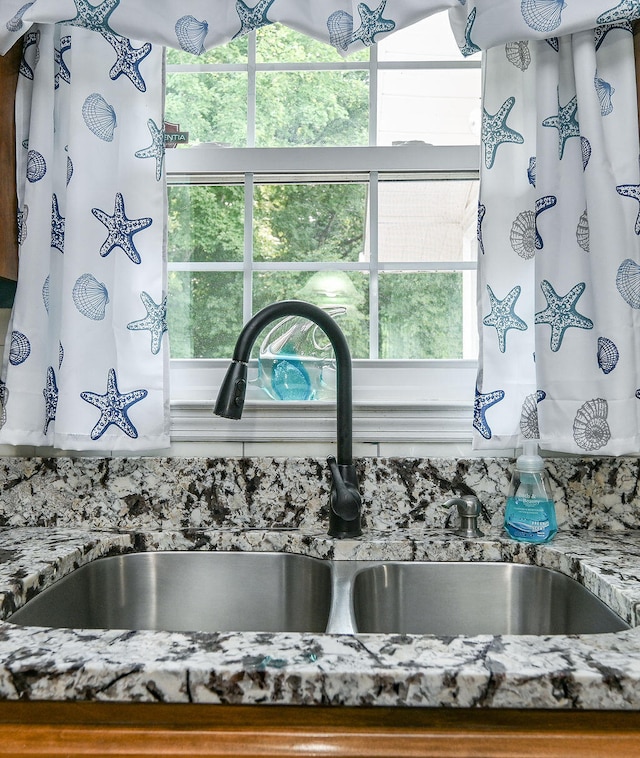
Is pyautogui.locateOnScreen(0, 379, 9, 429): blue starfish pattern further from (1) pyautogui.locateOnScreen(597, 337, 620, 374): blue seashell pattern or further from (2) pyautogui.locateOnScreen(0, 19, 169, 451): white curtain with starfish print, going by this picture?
(1) pyautogui.locateOnScreen(597, 337, 620, 374): blue seashell pattern

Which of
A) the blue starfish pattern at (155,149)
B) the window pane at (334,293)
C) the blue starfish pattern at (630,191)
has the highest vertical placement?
the blue starfish pattern at (155,149)

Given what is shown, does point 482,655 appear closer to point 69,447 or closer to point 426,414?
point 426,414

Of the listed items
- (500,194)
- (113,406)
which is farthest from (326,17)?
(113,406)

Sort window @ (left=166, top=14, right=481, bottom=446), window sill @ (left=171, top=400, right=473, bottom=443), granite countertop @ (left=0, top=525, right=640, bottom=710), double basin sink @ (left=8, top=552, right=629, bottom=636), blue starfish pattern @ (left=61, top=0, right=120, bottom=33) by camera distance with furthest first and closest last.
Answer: window @ (left=166, top=14, right=481, bottom=446), window sill @ (left=171, top=400, right=473, bottom=443), blue starfish pattern @ (left=61, top=0, right=120, bottom=33), double basin sink @ (left=8, top=552, right=629, bottom=636), granite countertop @ (left=0, top=525, right=640, bottom=710)

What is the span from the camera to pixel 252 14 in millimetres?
1147

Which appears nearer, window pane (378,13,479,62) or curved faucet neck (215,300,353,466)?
curved faucet neck (215,300,353,466)

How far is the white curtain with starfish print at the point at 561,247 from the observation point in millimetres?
1073

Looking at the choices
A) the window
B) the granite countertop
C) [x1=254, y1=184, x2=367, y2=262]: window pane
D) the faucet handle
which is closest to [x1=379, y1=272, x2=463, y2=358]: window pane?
the window

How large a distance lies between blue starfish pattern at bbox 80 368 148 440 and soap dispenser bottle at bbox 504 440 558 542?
28.0 inches

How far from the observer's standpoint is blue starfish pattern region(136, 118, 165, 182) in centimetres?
119

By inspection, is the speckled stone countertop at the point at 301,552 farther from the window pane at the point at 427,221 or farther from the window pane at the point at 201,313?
the window pane at the point at 427,221

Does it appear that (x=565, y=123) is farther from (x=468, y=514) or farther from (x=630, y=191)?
(x=468, y=514)

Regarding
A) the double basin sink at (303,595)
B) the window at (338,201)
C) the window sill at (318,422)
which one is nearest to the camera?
the double basin sink at (303,595)

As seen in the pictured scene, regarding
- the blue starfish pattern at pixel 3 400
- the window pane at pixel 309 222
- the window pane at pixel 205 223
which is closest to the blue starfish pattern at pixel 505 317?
the window pane at pixel 309 222
